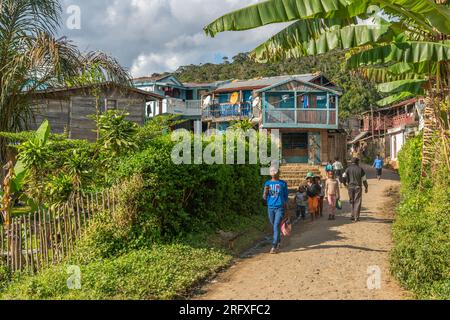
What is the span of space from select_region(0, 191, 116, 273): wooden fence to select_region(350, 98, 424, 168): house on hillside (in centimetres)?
3569

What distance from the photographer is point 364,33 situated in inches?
364

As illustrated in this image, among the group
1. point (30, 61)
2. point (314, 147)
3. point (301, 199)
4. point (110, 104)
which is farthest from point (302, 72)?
point (30, 61)

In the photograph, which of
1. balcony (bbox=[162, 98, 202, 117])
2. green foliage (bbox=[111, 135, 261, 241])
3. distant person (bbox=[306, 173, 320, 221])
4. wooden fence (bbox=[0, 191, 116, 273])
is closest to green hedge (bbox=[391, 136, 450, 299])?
distant person (bbox=[306, 173, 320, 221])

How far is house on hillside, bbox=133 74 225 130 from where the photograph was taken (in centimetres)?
4241

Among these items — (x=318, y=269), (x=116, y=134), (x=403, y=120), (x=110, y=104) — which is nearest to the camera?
(x=318, y=269)

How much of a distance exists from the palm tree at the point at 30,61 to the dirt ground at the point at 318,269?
19.8 feet

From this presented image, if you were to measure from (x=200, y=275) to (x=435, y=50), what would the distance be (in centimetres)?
588

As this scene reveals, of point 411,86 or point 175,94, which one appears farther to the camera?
point 175,94

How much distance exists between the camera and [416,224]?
32.0ft

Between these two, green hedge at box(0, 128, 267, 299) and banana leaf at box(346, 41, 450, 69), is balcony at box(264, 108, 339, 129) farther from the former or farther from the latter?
banana leaf at box(346, 41, 450, 69)

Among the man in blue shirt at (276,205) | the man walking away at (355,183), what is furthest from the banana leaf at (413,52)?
the man walking away at (355,183)

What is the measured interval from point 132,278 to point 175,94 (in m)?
40.3

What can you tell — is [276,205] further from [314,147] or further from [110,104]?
[314,147]

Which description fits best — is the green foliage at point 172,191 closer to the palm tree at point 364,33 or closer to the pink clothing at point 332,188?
the palm tree at point 364,33
